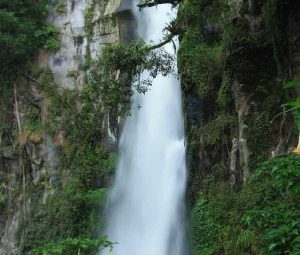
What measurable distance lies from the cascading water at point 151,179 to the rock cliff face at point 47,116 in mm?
751

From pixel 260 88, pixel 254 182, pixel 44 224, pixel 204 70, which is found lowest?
pixel 44 224

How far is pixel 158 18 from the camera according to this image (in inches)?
714

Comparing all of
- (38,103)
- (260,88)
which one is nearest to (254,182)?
(260,88)

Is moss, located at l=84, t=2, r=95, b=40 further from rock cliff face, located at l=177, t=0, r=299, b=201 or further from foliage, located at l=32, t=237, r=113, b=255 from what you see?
foliage, located at l=32, t=237, r=113, b=255

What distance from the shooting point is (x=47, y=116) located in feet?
53.8

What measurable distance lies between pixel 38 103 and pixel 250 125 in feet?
29.4

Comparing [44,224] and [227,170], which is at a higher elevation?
[227,170]

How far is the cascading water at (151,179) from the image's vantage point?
13.5 metres

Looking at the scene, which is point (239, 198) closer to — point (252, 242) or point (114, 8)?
point (252, 242)

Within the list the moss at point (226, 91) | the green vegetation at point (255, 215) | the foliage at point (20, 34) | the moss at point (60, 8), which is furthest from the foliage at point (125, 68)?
the moss at point (60, 8)

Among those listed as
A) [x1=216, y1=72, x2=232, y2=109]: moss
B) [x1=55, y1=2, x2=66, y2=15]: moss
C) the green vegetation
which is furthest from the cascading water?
[x1=216, y1=72, x2=232, y2=109]: moss

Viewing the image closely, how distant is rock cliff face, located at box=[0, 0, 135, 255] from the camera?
15.4 metres

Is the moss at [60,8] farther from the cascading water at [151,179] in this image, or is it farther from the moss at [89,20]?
the cascading water at [151,179]

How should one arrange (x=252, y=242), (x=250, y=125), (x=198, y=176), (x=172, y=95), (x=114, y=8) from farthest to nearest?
(x=114, y=8), (x=172, y=95), (x=198, y=176), (x=250, y=125), (x=252, y=242)
